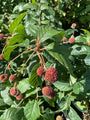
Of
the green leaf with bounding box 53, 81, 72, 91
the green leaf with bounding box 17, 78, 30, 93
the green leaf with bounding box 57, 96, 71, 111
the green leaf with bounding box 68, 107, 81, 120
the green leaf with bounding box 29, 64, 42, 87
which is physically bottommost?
the green leaf with bounding box 68, 107, 81, 120

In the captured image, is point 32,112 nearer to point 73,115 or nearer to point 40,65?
point 73,115

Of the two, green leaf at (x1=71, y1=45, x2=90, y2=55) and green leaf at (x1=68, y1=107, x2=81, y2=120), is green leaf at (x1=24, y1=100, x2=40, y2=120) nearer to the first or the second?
green leaf at (x1=68, y1=107, x2=81, y2=120)

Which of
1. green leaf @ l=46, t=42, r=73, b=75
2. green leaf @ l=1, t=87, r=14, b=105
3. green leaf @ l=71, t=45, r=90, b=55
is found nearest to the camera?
green leaf @ l=46, t=42, r=73, b=75

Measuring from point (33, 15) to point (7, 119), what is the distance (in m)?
0.95

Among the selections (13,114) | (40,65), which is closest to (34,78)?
(40,65)

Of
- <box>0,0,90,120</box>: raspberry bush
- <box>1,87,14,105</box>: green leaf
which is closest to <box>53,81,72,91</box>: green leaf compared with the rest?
<box>0,0,90,120</box>: raspberry bush

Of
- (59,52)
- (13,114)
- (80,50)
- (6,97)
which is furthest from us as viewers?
(6,97)

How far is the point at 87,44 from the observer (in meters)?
1.31

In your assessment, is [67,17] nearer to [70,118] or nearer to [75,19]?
[75,19]

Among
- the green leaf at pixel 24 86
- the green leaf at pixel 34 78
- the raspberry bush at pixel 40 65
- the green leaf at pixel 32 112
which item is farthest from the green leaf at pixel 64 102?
the green leaf at pixel 34 78

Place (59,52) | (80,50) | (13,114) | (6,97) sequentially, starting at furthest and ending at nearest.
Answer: (6,97) < (13,114) < (80,50) < (59,52)

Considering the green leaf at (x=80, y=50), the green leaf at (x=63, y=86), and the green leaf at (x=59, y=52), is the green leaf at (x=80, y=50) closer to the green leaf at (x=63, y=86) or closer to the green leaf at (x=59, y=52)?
the green leaf at (x=59, y=52)

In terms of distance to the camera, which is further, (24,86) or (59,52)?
(24,86)

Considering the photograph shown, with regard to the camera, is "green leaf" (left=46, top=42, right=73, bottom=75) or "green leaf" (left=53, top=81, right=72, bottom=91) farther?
"green leaf" (left=53, top=81, right=72, bottom=91)
